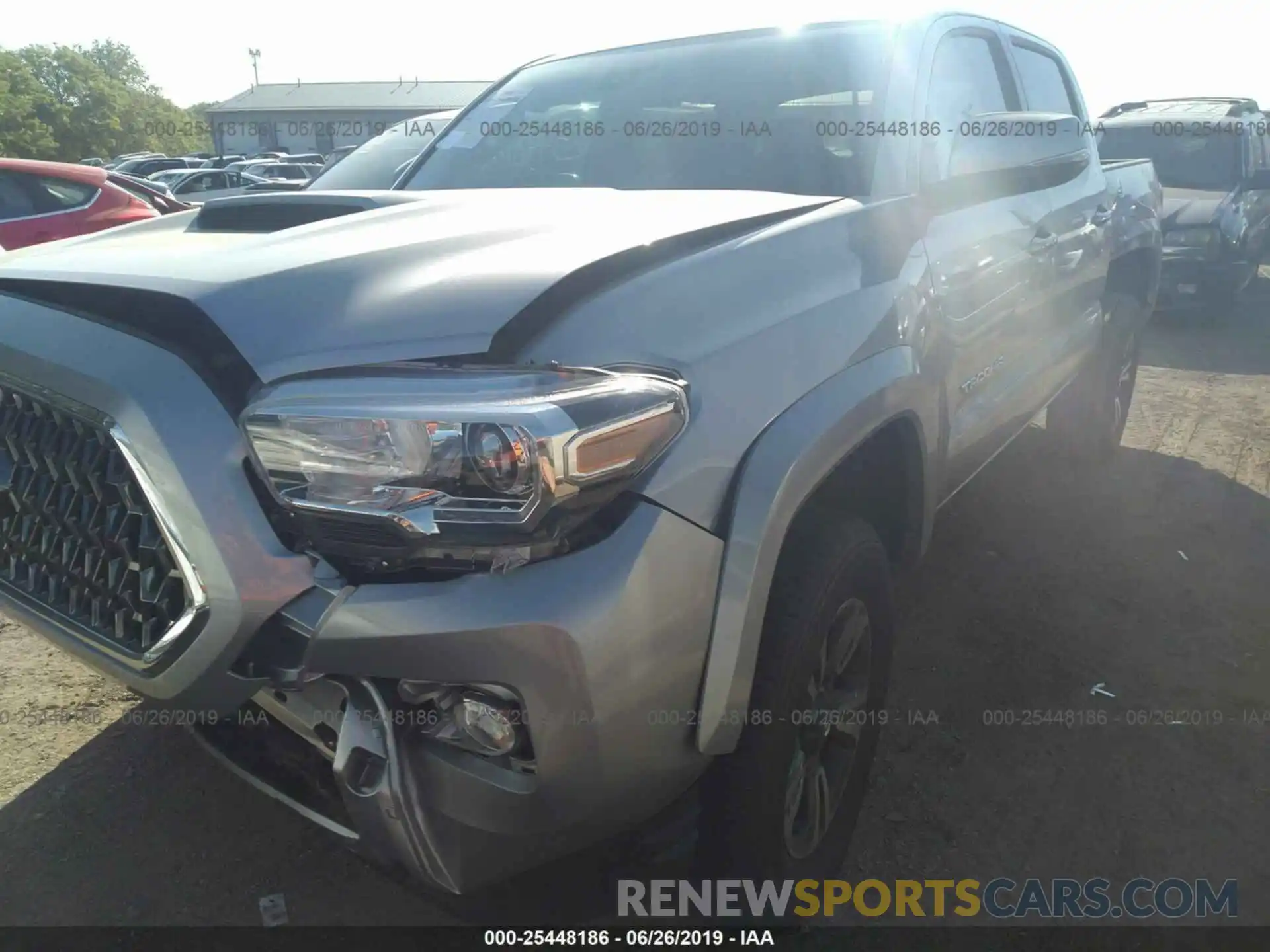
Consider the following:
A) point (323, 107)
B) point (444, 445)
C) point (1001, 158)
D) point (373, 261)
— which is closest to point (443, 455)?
point (444, 445)

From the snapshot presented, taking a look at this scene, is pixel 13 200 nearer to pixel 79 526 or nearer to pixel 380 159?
pixel 380 159

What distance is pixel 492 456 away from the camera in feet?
4.44

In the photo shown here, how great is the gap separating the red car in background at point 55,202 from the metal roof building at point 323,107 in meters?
36.5

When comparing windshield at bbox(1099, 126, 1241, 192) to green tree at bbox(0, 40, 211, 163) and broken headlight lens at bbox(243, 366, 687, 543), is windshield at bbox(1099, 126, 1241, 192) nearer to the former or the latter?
broken headlight lens at bbox(243, 366, 687, 543)

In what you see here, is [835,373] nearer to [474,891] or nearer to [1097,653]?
[474,891]

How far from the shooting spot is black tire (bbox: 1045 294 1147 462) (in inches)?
186

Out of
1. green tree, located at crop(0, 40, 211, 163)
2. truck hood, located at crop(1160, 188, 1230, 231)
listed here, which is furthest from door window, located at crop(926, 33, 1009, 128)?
green tree, located at crop(0, 40, 211, 163)

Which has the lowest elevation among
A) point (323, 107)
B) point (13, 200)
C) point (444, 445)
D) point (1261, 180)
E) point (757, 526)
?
point (757, 526)

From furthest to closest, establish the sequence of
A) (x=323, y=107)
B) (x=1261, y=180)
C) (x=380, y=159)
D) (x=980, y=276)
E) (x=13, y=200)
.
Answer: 1. (x=323, y=107)
2. (x=1261, y=180)
3. (x=13, y=200)
4. (x=380, y=159)
5. (x=980, y=276)

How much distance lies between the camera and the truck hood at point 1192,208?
352 inches

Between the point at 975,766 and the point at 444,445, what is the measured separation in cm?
203

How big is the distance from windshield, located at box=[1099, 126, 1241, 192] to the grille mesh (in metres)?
10.1

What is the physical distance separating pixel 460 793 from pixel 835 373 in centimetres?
104

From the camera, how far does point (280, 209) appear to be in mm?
2182
